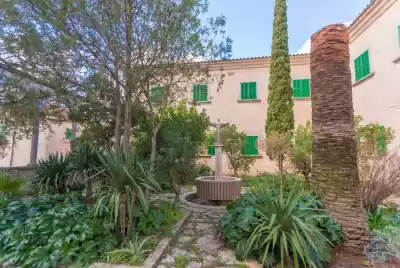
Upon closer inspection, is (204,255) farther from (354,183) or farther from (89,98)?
(89,98)

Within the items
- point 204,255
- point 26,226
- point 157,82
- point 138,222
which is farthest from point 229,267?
point 157,82

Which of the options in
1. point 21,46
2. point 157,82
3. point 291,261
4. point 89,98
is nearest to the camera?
point 291,261

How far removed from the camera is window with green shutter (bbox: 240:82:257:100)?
13.3 metres

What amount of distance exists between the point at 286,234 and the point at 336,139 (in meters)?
1.82

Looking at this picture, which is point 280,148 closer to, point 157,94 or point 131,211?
point 157,94

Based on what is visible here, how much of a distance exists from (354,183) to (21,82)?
24.0 feet

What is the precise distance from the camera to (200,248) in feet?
12.4

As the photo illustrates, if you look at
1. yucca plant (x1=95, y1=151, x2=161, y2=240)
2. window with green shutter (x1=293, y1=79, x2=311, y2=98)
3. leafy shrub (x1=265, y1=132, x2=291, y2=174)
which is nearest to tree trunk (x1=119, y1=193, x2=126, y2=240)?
yucca plant (x1=95, y1=151, x2=161, y2=240)

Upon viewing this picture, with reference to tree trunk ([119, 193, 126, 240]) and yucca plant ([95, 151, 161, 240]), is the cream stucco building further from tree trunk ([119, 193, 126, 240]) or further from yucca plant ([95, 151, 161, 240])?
tree trunk ([119, 193, 126, 240])

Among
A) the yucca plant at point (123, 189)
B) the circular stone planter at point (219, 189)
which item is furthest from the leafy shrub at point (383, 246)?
the circular stone planter at point (219, 189)

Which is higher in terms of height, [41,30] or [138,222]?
[41,30]

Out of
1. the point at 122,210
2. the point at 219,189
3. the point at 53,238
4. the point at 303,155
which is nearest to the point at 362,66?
the point at 303,155

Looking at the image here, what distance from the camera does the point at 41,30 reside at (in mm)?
4383

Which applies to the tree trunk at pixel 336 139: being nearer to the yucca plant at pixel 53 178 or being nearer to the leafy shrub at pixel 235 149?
the yucca plant at pixel 53 178
